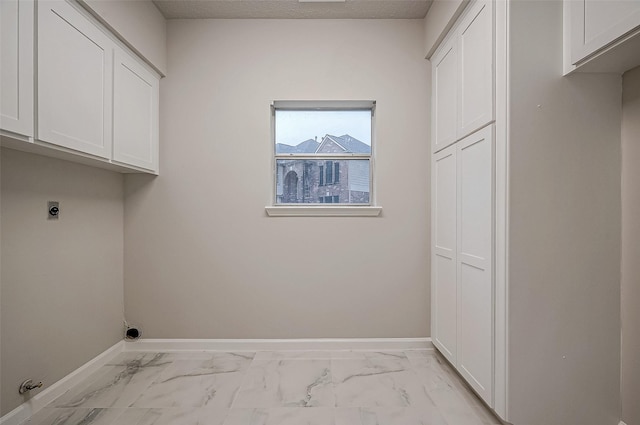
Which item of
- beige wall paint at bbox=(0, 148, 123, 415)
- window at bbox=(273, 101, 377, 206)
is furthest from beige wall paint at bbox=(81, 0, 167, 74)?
window at bbox=(273, 101, 377, 206)

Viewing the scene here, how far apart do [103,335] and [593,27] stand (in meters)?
3.62

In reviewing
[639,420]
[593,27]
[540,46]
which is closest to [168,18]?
[540,46]

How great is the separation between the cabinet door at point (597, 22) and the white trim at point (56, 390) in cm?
349

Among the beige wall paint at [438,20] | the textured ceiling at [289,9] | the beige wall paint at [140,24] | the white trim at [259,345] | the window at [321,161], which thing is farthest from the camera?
the window at [321,161]

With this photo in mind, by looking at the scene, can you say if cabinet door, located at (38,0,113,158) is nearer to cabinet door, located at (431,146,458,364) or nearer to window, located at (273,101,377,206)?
window, located at (273,101,377,206)

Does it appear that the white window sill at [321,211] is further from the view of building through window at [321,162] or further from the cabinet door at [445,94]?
the cabinet door at [445,94]

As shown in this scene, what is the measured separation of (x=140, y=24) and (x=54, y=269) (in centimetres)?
185

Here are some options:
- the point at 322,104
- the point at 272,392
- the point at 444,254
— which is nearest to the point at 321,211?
the point at 322,104

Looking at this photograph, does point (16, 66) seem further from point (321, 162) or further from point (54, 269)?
point (321, 162)

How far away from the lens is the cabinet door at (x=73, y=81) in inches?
62.7

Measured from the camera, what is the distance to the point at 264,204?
2.76 metres

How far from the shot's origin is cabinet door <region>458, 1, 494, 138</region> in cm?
178

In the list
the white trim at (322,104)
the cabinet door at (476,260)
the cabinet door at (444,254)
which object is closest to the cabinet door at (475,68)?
the cabinet door at (476,260)

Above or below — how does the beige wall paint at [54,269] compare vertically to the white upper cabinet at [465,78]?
below
